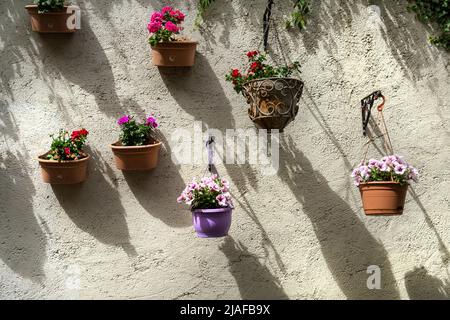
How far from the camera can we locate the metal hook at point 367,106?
352cm

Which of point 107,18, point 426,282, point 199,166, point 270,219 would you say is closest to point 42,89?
point 107,18

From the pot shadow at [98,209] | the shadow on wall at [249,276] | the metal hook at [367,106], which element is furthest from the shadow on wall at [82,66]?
the metal hook at [367,106]

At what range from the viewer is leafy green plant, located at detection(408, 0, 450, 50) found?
3.71 metres

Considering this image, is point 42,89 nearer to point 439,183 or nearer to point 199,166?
point 199,166

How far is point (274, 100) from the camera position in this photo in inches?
128

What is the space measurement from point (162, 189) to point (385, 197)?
1.48 m

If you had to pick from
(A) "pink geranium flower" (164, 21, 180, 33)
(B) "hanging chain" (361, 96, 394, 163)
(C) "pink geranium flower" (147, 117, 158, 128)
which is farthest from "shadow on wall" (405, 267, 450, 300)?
(A) "pink geranium flower" (164, 21, 180, 33)

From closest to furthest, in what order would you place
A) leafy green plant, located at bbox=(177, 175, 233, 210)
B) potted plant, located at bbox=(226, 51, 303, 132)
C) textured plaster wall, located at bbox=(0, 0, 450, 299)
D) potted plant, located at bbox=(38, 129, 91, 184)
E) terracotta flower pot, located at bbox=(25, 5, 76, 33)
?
1. potted plant, located at bbox=(226, 51, 303, 132)
2. leafy green plant, located at bbox=(177, 175, 233, 210)
3. potted plant, located at bbox=(38, 129, 91, 184)
4. terracotta flower pot, located at bbox=(25, 5, 76, 33)
5. textured plaster wall, located at bbox=(0, 0, 450, 299)

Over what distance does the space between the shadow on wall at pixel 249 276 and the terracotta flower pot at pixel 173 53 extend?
4.09ft

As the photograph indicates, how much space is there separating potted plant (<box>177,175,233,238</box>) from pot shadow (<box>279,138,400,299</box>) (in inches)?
22.6

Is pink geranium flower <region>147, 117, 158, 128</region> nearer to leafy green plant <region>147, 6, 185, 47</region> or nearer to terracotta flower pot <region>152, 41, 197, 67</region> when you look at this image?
terracotta flower pot <region>152, 41, 197, 67</region>

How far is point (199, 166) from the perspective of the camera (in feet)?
12.3

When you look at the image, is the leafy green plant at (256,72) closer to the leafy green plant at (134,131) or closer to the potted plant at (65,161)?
the leafy green plant at (134,131)
